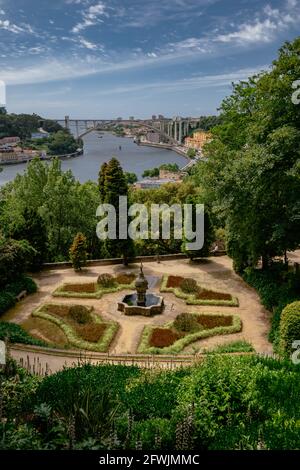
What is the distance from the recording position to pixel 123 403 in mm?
8906

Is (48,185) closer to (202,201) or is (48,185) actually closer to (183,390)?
(202,201)

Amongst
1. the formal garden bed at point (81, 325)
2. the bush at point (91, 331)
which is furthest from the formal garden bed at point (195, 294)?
the bush at point (91, 331)

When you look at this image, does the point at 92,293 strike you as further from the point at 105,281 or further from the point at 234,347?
the point at 234,347

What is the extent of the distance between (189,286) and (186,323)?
3.87 meters

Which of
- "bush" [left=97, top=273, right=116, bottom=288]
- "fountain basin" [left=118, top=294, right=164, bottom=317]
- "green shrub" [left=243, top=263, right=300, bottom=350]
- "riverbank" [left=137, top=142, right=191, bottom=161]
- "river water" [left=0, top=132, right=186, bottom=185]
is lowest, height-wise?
"fountain basin" [left=118, top=294, right=164, bottom=317]

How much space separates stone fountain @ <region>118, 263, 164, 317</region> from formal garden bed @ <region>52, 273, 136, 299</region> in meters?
1.46

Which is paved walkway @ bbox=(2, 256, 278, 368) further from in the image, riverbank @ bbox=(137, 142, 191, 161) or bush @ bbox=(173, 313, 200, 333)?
riverbank @ bbox=(137, 142, 191, 161)

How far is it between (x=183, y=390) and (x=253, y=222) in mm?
9458

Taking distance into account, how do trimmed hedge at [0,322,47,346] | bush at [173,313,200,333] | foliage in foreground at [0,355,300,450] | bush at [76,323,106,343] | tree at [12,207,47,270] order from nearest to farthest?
foliage in foreground at [0,355,300,450], trimmed hedge at [0,322,47,346], bush at [76,323,106,343], bush at [173,313,200,333], tree at [12,207,47,270]

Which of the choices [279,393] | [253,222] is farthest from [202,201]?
[279,393]

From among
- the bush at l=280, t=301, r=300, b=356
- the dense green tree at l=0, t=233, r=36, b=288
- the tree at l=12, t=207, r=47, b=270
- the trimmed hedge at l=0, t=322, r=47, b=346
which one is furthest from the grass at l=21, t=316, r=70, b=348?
the bush at l=280, t=301, r=300, b=356

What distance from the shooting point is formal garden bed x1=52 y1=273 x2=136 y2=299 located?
20.0m

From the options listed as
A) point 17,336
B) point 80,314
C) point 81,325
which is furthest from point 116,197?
point 17,336

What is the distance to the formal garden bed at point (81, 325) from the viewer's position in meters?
15.4
